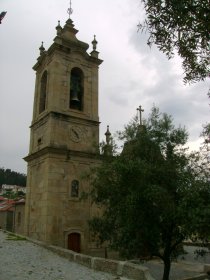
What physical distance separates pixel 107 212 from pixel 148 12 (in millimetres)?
10634

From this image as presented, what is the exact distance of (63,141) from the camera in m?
24.2

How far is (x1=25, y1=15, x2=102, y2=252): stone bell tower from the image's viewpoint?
22.7 meters

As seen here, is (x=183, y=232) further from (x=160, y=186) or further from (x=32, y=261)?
(x=32, y=261)

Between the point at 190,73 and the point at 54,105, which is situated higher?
the point at 54,105

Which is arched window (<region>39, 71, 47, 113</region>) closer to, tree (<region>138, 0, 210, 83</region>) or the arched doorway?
the arched doorway

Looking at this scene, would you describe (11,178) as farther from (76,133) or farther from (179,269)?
(179,269)

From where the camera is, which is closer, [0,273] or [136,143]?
[0,273]

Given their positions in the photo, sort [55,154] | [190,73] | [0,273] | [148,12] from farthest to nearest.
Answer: [55,154], [0,273], [190,73], [148,12]

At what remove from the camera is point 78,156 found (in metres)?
24.4

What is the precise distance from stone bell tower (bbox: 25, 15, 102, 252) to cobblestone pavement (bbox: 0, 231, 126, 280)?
273 cm

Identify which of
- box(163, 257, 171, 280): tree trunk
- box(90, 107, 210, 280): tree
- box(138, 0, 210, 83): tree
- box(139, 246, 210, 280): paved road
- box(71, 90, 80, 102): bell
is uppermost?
box(71, 90, 80, 102): bell

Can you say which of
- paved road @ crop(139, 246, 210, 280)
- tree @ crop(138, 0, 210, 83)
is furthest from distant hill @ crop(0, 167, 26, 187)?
tree @ crop(138, 0, 210, 83)

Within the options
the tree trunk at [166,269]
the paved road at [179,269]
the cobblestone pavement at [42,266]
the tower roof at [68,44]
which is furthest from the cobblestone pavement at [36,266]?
the tower roof at [68,44]

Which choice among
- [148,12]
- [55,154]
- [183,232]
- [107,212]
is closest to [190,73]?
[148,12]
